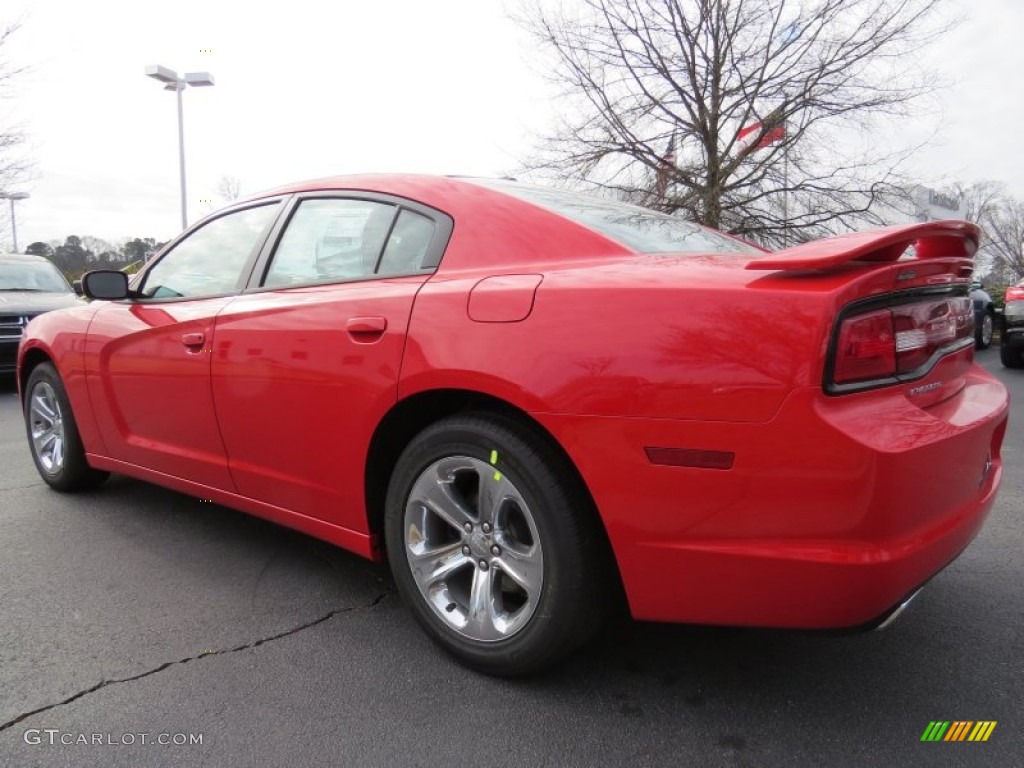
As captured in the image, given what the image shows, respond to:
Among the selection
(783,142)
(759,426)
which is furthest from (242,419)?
(783,142)

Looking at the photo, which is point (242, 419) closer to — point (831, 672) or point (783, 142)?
point (831, 672)

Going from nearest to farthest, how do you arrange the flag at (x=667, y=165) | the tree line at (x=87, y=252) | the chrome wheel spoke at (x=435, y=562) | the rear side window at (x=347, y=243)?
the chrome wheel spoke at (x=435, y=562) → the rear side window at (x=347, y=243) → the flag at (x=667, y=165) → the tree line at (x=87, y=252)

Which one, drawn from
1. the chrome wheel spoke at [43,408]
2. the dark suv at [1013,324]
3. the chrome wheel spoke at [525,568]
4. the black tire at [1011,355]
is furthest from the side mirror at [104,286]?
the black tire at [1011,355]

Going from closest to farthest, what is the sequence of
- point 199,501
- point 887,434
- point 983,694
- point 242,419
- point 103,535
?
point 887,434 < point 983,694 < point 242,419 < point 103,535 < point 199,501

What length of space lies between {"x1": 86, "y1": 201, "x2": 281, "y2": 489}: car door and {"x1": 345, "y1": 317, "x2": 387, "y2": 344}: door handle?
2.67 feet

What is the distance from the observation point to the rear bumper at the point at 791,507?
5.43 feet

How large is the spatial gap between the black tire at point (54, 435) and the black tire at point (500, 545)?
246 cm

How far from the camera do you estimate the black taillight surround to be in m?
1.67

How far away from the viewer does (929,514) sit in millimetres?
1786

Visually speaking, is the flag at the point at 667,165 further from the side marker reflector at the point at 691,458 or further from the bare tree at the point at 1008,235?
the bare tree at the point at 1008,235

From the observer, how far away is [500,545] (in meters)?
2.18

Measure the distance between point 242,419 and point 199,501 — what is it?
4.75ft

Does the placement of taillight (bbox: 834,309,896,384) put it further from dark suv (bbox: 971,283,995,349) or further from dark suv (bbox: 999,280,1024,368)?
dark suv (bbox: 971,283,995,349)

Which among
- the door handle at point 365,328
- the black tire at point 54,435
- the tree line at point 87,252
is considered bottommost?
the tree line at point 87,252
